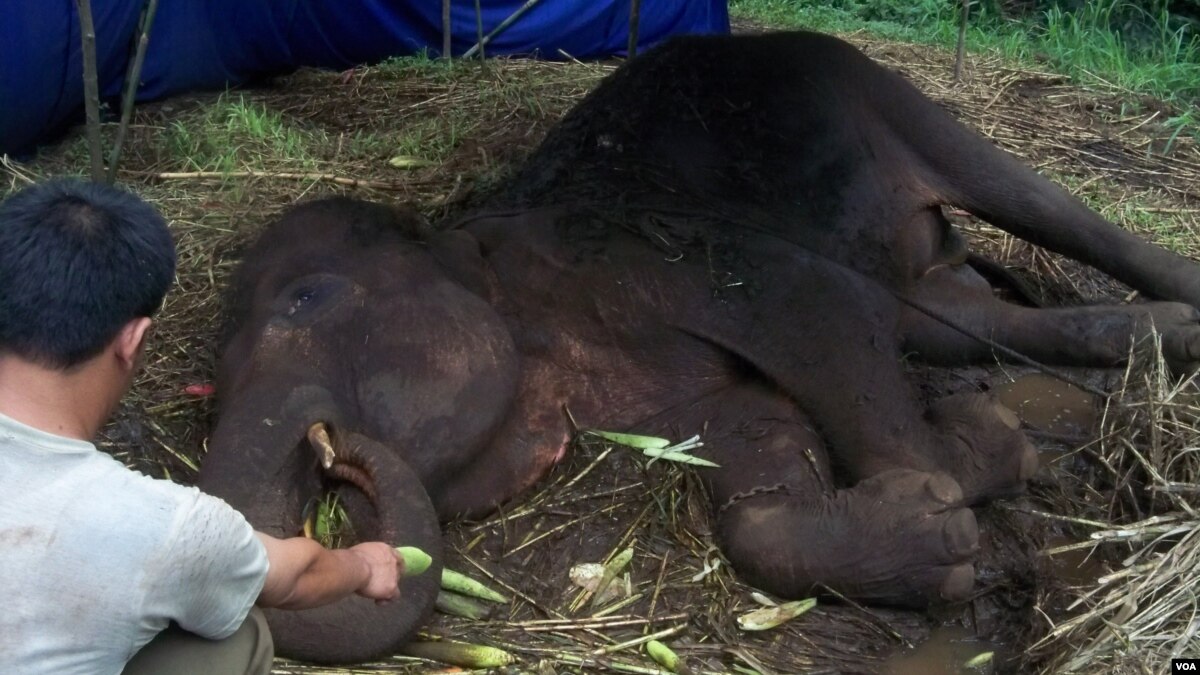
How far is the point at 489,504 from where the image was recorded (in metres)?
3.09

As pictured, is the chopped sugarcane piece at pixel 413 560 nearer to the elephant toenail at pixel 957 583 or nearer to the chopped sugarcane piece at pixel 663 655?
the chopped sugarcane piece at pixel 663 655

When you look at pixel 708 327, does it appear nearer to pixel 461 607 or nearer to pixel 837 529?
pixel 837 529

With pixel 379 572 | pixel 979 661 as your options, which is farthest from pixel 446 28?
pixel 379 572

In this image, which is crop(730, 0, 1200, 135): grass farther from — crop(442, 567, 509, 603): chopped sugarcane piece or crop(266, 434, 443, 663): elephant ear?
crop(266, 434, 443, 663): elephant ear

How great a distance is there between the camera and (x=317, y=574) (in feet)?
6.38

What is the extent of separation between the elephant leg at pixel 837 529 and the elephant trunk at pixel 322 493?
832mm

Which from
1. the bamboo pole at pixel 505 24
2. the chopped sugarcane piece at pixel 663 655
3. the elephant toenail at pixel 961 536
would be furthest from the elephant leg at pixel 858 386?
the bamboo pole at pixel 505 24

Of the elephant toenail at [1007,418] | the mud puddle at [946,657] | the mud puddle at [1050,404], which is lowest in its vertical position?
the mud puddle at [946,657]

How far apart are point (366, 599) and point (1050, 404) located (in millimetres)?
2288

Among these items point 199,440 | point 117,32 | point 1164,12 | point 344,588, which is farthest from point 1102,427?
point 1164,12

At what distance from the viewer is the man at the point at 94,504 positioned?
1.66 meters

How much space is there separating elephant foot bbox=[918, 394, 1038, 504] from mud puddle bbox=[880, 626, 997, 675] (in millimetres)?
415

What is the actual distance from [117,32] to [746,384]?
3875mm

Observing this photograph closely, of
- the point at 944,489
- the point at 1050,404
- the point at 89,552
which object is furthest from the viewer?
the point at 1050,404
